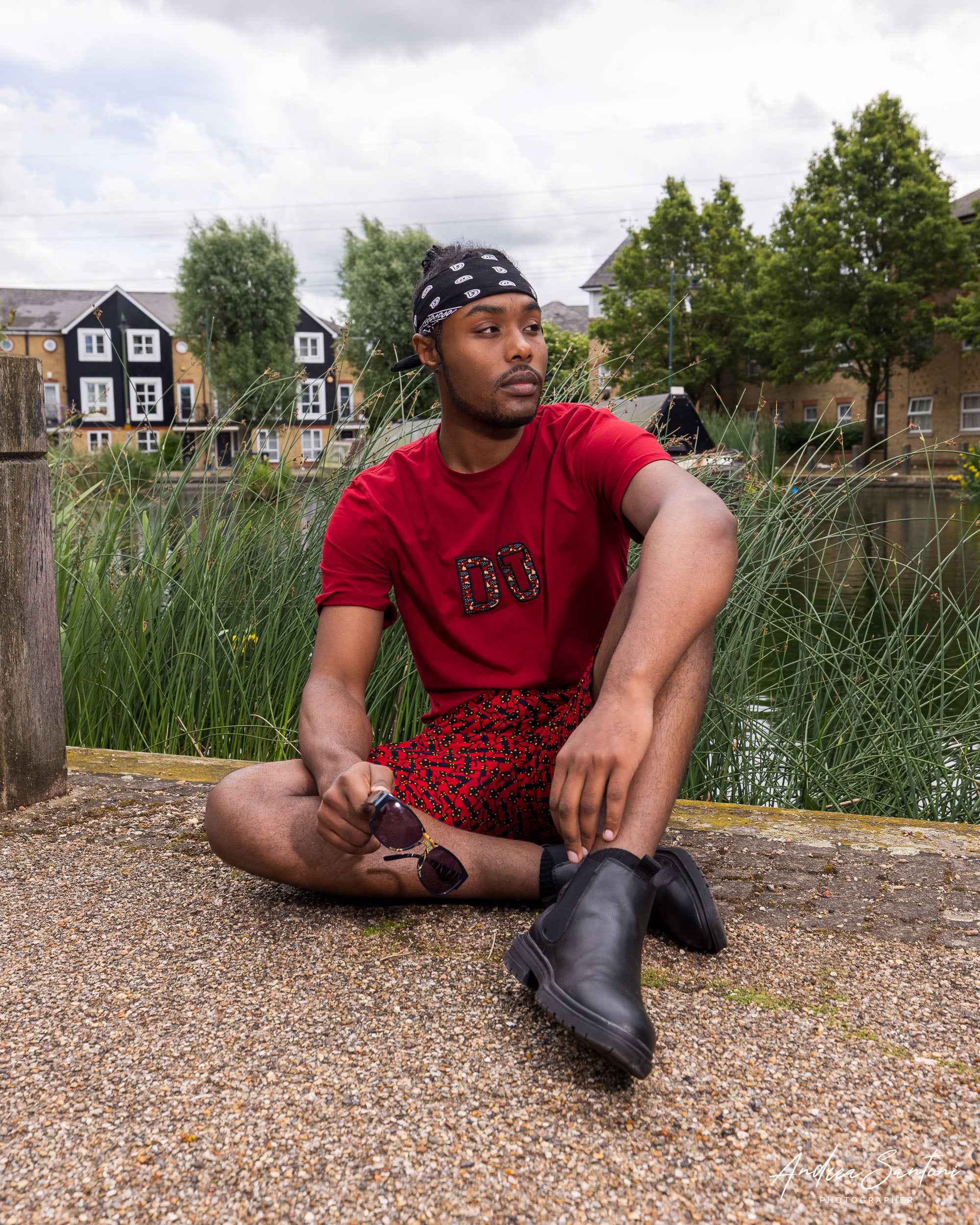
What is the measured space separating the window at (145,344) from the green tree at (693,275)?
1668 centimetres

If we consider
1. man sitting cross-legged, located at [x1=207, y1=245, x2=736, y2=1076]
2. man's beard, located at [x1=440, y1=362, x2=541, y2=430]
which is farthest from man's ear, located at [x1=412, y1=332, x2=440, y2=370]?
→ man's beard, located at [x1=440, y1=362, x2=541, y2=430]

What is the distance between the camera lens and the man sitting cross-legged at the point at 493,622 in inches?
56.4

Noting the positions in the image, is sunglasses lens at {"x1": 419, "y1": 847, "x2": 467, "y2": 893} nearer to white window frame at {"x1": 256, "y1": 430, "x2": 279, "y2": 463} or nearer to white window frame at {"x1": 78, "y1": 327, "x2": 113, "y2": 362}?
white window frame at {"x1": 256, "y1": 430, "x2": 279, "y2": 463}

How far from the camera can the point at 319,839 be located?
1.57 metres

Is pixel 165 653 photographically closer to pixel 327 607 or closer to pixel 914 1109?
pixel 327 607

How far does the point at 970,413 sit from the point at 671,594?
1118 inches

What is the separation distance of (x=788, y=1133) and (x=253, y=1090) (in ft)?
1.84

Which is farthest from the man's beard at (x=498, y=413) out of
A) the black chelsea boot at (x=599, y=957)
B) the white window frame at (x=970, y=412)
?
the white window frame at (x=970, y=412)

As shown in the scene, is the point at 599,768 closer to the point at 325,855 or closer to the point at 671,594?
the point at 671,594

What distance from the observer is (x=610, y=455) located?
166 centimetres

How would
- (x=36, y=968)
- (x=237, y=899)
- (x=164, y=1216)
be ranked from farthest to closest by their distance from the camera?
(x=237, y=899) → (x=36, y=968) → (x=164, y=1216)

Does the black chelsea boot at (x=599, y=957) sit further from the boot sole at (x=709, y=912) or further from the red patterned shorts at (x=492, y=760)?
the red patterned shorts at (x=492, y=760)

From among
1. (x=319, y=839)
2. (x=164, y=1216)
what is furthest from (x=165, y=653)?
(x=164, y=1216)

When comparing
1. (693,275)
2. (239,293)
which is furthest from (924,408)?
(239,293)
